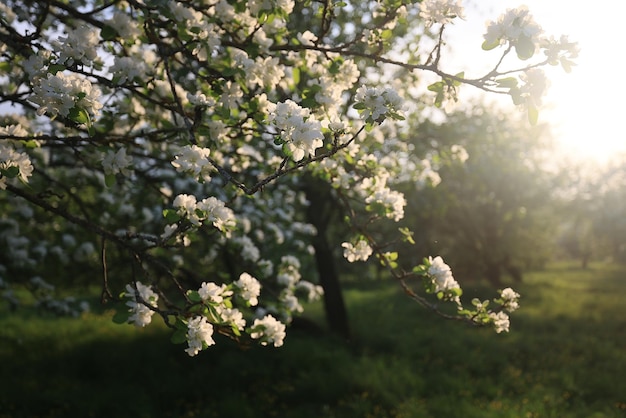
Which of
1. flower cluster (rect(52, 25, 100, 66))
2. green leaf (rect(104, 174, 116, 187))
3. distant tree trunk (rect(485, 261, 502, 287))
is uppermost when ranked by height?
distant tree trunk (rect(485, 261, 502, 287))

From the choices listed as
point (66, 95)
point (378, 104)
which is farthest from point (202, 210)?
point (378, 104)

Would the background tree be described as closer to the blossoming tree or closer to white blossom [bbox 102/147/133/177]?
the blossoming tree

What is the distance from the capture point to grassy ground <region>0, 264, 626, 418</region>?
27.3 ft

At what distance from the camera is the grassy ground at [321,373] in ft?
27.3

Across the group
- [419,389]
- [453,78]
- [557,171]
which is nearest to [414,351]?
[419,389]

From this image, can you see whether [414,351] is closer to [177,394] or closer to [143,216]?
[177,394]

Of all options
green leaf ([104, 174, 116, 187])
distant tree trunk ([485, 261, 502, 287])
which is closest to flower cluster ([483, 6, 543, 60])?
green leaf ([104, 174, 116, 187])

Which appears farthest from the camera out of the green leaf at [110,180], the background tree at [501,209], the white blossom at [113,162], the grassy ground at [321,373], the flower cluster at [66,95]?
the background tree at [501,209]

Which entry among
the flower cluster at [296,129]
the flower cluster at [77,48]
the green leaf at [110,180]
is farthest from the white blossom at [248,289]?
the flower cluster at [77,48]

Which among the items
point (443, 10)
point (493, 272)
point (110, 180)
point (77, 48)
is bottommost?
point (110, 180)

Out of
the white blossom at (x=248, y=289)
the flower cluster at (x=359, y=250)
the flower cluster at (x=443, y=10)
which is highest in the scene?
the flower cluster at (x=443, y=10)

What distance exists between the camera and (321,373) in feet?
32.3

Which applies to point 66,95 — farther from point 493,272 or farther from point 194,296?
point 493,272

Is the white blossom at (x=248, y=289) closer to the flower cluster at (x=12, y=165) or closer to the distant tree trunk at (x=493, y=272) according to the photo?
the flower cluster at (x=12, y=165)
